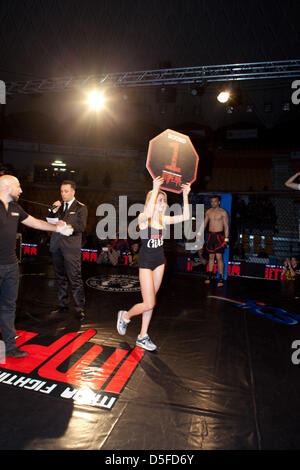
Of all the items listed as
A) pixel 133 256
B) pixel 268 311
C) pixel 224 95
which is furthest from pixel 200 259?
pixel 224 95

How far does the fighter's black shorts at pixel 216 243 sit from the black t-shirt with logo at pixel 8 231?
13.8ft

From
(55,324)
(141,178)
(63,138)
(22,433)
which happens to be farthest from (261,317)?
(63,138)

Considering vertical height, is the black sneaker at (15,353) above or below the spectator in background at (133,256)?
below

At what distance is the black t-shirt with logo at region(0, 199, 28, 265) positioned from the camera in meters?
2.43

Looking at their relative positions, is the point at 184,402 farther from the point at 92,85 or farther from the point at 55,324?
the point at 92,85

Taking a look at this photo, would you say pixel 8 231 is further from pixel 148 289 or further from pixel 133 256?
pixel 133 256

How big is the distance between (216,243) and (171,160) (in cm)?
302

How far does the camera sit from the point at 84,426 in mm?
1740

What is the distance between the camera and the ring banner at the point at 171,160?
308cm

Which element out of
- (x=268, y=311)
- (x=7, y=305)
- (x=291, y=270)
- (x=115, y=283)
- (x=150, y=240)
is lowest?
(x=268, y=311)

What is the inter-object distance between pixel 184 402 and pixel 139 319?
1744 mm

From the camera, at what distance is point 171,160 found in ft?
10.9

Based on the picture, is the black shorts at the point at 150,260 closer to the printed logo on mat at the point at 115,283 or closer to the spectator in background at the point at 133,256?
the printed logo on mat at the point at 115,283

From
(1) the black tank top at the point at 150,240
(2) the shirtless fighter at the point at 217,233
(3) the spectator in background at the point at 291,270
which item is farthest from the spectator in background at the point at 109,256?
(1) the black tank top at the point at 150,240
